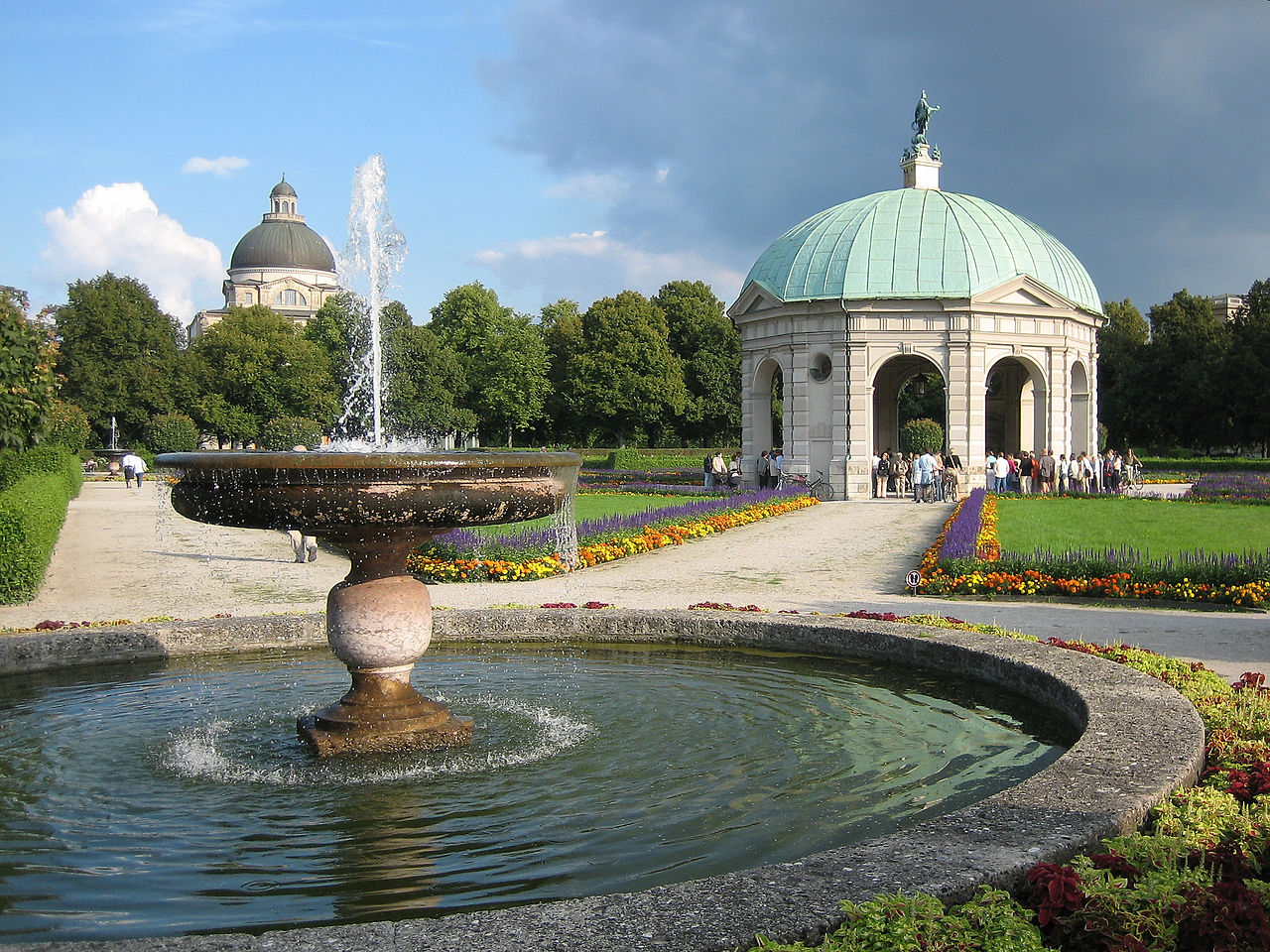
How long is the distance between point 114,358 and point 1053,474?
177ft

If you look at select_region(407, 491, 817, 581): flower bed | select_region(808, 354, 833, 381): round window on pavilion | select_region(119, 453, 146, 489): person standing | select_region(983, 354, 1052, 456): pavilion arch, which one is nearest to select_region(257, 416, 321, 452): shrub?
select_region(119, 453, 146, 489): person standing

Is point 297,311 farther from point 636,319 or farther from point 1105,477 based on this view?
point 1105,477

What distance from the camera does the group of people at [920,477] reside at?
100 feet

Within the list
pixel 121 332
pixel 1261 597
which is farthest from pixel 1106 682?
pixel 121 332

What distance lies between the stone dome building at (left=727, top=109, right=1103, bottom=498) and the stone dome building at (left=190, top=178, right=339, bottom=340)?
248 ft

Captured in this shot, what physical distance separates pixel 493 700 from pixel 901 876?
447cm

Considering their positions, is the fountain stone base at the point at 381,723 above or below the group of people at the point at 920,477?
below

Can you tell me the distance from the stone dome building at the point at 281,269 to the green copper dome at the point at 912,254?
7526cm

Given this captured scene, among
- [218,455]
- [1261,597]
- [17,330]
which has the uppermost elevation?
[17,330]

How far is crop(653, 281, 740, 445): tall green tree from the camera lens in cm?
6344

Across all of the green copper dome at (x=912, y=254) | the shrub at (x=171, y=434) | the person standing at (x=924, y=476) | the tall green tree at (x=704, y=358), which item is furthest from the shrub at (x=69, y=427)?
the tall green tree at (x=704, y=358)

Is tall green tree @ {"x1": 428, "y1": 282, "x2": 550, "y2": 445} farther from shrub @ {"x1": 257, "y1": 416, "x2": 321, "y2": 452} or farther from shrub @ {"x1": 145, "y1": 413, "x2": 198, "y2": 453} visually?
shrub @ {"x1": 145, "y1": 413, "x2": 198, "y2": 453}

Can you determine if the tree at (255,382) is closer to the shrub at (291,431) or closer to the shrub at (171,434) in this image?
the shrub at (291,431)

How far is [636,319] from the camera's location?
61.8 metres
